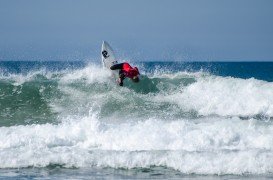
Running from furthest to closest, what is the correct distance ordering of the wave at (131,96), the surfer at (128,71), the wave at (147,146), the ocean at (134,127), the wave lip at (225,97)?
the wave lip at (225,97)
the wave at (131,96)
the surfer at (128,71)
the wave at (147,146)
the ocean at (134,127)

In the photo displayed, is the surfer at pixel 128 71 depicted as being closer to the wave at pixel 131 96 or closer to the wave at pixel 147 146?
the wave at pixel 131 96

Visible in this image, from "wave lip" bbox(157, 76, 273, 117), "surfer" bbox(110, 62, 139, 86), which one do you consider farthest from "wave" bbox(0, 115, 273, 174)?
"wave lip" bbox(157, 76, 273, 117)

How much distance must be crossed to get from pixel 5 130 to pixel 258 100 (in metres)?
8.78

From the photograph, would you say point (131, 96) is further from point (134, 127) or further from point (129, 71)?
point (134, 127)

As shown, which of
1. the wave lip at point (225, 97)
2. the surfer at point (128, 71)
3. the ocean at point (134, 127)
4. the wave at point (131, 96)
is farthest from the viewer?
the wave lip at point (225, 97)

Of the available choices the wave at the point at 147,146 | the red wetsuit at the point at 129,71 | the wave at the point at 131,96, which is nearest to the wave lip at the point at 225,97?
the wave at the point at 131,96

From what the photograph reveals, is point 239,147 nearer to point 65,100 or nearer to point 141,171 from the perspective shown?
point 141,171

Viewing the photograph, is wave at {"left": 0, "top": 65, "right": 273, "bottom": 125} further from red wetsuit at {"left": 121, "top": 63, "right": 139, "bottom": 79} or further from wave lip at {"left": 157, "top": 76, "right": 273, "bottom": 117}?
red wetsuit at {"left": 121, "top": 63, "right": 139, "bottom": 79}

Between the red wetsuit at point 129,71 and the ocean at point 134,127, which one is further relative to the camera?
the red wetsuit at point 129,71

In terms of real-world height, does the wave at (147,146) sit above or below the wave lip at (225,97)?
below

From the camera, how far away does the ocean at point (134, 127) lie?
1127 centimetres

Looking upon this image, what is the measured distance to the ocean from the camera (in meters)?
11.3

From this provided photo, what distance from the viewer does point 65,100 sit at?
18484mm

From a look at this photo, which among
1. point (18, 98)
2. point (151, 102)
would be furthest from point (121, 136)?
point (18, 98)
